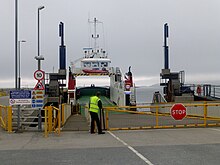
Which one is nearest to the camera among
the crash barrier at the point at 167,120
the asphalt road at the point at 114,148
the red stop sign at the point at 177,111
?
the asphalt road at the point at 114,148

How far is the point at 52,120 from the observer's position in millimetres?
15336

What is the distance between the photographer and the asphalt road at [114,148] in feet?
28.6

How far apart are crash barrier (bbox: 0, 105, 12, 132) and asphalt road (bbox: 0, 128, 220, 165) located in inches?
17.2

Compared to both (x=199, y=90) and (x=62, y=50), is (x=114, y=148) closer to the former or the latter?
(x=199, y=90)

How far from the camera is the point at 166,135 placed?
13.6m

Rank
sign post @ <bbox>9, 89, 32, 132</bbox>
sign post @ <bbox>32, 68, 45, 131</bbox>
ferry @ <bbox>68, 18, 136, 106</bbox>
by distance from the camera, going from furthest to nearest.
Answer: ferry @ <bbox>68, 18, 136, 106</bbox> → sign post @ <bbox>32, 68, 45, 131</bbox> → sign post @ <bbox>9, 89, 32, 132</bbox>

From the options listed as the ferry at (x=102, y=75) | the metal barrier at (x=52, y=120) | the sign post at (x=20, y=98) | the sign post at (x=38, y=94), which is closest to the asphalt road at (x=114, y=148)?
the metal barrier at (x=52, y=120)

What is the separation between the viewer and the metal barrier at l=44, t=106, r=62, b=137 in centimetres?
1426

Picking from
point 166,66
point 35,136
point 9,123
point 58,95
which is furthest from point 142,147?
point 166,66

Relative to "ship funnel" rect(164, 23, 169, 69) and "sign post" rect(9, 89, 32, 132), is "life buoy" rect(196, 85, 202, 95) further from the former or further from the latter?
"sign post" rect(9, 89, 32, 132)

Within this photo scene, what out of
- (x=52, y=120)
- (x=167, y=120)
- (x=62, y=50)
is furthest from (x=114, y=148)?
(x=62, y=50)

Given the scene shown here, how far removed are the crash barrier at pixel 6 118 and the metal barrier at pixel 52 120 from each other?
1655 millimetres

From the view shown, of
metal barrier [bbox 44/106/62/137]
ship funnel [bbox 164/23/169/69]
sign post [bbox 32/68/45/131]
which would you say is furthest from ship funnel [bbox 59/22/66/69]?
metal barrier [bbox 44/106/62/137]

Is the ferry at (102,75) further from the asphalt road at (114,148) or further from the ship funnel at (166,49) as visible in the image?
the asphalt road at (114,148)
